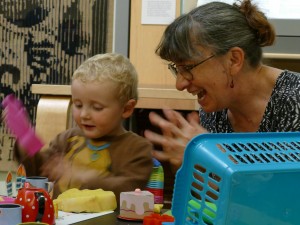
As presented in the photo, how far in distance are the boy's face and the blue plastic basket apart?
98 cm

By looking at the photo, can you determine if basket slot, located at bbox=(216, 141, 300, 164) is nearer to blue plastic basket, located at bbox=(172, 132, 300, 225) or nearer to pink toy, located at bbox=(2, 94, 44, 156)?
blue plastic basket, located at bbox=(172, 132, 300, 225)

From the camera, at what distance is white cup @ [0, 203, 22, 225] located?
1.05m

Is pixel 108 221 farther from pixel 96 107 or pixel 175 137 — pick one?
pixel 96 107

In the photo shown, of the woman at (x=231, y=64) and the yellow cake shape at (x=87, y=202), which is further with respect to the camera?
the woman at (x=231, y=64)

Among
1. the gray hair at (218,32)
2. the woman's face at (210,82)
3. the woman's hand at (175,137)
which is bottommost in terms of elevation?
the woman's hand at (175,137)

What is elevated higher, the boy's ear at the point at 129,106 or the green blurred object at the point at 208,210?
the green blurred object at the point at 208,210

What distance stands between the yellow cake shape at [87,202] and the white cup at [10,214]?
236mm

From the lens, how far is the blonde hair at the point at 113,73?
1778 millimetres

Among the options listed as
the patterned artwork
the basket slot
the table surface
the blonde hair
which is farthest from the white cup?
the patterned artwork

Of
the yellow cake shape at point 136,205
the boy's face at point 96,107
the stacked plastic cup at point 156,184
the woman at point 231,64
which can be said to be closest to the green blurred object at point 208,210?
the yellow cake shape at point 136,205

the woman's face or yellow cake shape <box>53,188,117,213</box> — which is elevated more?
the woman's face

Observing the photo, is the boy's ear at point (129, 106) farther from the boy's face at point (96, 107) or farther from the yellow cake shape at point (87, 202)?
the yellow cake shape at point (87, 202)

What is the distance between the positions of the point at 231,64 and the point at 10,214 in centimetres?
75

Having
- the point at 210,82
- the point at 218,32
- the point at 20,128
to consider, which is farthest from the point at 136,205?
the point at 20,128
